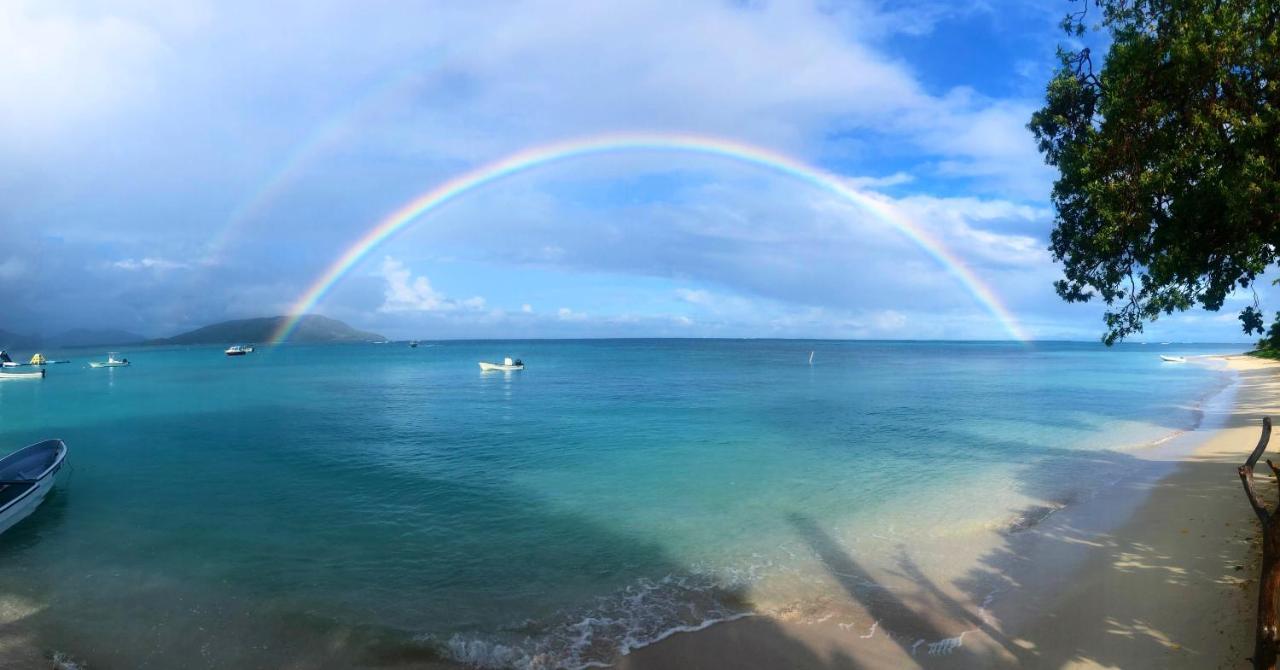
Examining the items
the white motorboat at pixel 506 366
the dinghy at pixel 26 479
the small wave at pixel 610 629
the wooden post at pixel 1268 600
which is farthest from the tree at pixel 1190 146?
the white motorboat at pixel 506 366

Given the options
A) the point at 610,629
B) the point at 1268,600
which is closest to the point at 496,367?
the point at 610,629

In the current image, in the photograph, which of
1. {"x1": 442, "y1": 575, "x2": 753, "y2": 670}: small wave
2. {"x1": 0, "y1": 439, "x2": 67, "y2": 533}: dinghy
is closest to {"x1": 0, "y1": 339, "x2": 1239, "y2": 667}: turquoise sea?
{"x1": 442, "y1": 575, "x2": 753, "y2": 670}: small wave

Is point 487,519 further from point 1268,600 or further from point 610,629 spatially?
point 1268,600

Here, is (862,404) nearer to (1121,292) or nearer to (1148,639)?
(1121,292)

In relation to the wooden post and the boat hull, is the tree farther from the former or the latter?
the boat hull

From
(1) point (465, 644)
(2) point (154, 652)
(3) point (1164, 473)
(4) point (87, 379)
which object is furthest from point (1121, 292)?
(4) point (87, 379)
